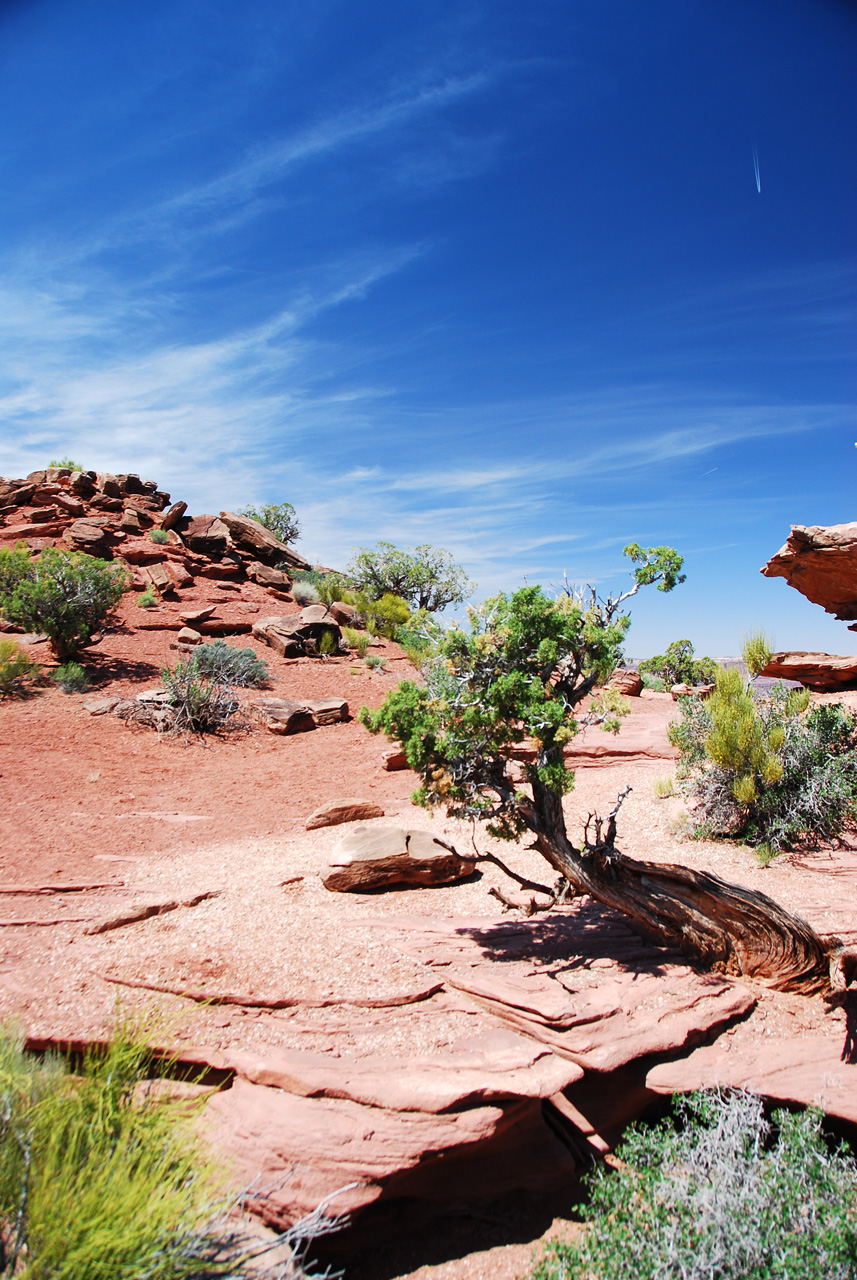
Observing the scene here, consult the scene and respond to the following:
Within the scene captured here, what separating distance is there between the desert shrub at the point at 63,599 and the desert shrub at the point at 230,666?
2920 millimetres

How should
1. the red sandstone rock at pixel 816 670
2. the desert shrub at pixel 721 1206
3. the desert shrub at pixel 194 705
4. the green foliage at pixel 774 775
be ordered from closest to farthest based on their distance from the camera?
the desert shrub at pixel 721 1206, the green foliage at pixel 774 775, the red sandstone rock at pixel 816 670, the desert shrub at pixel 194 705

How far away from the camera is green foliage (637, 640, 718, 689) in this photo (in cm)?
2447

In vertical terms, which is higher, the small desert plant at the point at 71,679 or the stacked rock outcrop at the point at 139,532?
the stacked rock outcrop at the point at 139,532

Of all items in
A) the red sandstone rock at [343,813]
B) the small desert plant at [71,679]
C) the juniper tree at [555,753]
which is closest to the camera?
the juniper tree at [555,753]

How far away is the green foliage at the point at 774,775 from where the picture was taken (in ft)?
28.2

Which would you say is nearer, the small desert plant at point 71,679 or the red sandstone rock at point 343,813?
the red sandstone rock at point 343,813

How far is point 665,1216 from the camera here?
12.5 ft

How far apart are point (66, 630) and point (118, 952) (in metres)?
13.3

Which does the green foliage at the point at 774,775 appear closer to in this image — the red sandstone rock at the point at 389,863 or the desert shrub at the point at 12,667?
the red sandstone rock at the point at 389,863

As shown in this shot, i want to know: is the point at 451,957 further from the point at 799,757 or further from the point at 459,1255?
the point at 799,757

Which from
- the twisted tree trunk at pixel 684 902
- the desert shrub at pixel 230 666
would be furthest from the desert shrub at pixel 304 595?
the twisted tree trunk at pixel 684 902

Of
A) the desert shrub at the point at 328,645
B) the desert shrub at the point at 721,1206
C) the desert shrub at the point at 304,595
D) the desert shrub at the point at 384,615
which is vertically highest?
the desert shrub at the point at 304,595

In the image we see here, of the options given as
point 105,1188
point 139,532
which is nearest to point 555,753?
point 105,1188

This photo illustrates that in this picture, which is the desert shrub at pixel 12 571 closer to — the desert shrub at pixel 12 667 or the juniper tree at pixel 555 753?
the desert shrub at pixel 12 667
